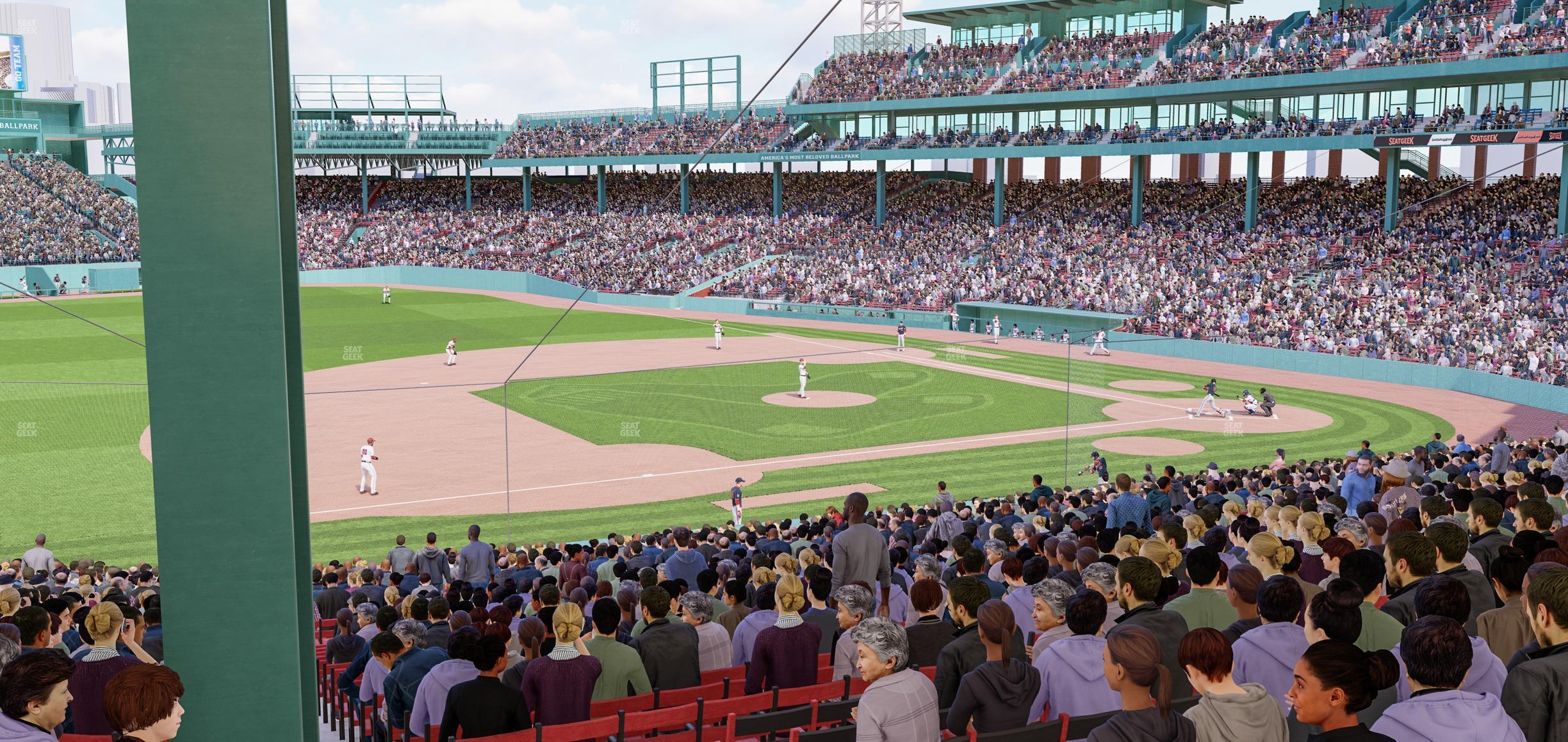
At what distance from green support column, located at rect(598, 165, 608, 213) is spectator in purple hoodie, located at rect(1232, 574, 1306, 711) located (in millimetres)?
80786

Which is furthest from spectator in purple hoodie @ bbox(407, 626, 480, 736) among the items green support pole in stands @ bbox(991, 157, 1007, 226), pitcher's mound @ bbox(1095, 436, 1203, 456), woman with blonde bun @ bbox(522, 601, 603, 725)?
green support pole in stands @ bbox(991, 157, 1007, 226)

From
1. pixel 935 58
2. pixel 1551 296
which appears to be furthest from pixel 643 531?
pixel 935 58

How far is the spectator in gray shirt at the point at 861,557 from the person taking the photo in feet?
33.9

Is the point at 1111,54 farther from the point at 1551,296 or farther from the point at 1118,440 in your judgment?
the point at 1118,440

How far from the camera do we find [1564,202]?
4325cm

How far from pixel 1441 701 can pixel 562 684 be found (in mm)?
4314

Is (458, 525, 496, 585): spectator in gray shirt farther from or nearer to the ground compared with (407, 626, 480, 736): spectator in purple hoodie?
nearer to the ground

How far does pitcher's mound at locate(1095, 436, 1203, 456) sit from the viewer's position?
2819 cm

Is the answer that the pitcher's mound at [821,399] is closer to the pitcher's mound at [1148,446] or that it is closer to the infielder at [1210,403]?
the pitcher's mound at [1148,446]

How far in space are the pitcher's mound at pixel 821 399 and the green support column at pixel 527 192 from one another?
57.4 metres

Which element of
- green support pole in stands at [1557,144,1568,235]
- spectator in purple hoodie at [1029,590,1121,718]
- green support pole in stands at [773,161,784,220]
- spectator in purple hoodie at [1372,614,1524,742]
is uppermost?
green support pole in stands at [773,161,784,220]

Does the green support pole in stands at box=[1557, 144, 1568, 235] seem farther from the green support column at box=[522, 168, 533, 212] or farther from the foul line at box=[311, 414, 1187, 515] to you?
the green support column at box=[522, 168, 533, 212]

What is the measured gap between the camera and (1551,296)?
124ft

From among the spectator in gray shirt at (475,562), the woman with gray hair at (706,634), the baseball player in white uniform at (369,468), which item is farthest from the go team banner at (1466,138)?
the woman with gray hair at (706,634)
